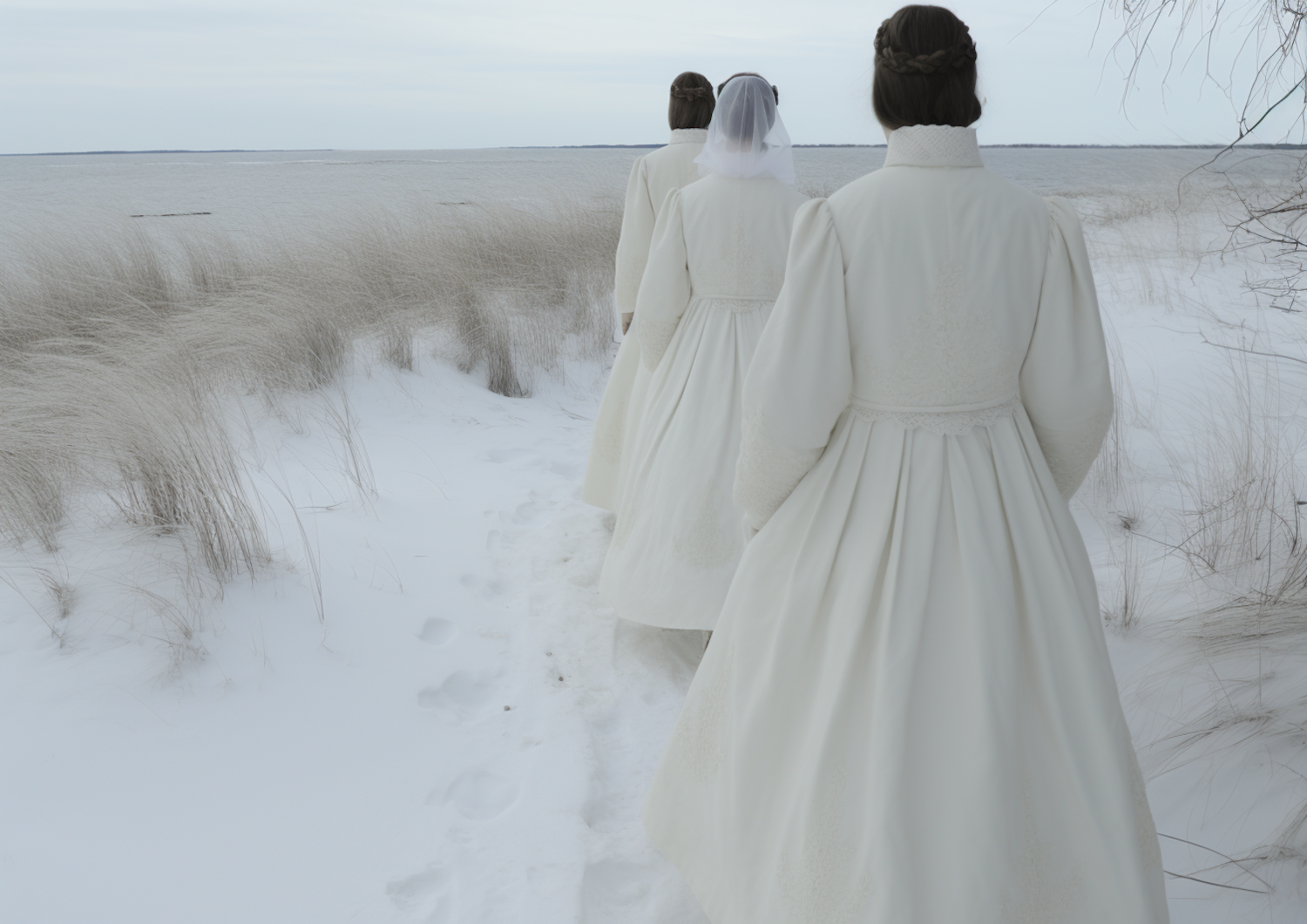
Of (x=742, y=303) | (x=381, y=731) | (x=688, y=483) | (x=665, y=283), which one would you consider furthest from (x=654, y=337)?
(x=381, y=731)

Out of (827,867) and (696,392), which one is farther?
(696,392)

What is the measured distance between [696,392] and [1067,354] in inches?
57.6

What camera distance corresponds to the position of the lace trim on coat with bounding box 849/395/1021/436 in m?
1.46

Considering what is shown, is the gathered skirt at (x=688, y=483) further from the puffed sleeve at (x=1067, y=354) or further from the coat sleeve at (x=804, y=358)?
the puffed sleeve at (x=1067, y=354)

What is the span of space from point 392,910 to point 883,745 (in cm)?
123

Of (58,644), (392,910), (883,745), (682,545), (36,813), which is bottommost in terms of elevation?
(392,910)

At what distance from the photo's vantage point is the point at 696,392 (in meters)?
2.80

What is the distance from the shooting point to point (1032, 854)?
1334 mm

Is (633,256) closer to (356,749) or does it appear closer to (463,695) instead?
(463,695)

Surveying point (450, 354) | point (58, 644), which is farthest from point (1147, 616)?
point (450, 354)

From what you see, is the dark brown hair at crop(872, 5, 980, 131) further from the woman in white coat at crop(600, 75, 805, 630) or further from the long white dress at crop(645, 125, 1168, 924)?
the woman in white coat at crop(600, 75, 805, 630)

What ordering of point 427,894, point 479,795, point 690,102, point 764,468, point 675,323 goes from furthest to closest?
point 690,102, point 675,323, point 479,795, point 427,894, point 764,468

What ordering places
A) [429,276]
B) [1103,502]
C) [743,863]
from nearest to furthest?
1. [743,863]
2. [1103,502]
3. [429,276]

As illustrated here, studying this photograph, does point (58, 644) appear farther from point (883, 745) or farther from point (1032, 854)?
point (1032, 854)
